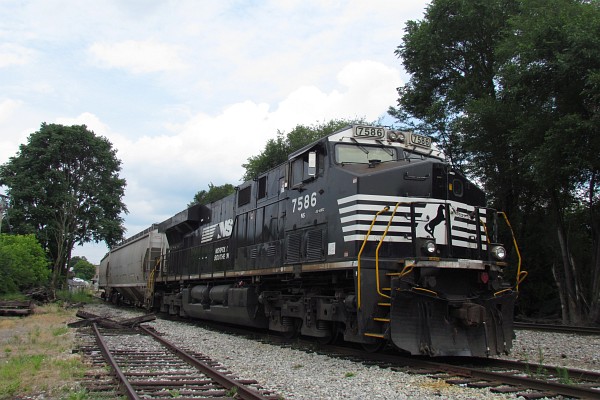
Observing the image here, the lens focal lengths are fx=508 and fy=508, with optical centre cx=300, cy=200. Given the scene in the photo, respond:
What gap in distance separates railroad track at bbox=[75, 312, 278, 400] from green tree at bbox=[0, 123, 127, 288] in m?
27.0

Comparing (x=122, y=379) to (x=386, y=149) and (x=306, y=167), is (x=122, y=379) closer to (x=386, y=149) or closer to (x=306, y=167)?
(x=306, y=167)

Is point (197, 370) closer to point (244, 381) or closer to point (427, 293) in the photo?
point (244, 381)

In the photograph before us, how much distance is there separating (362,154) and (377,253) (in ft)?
7.41

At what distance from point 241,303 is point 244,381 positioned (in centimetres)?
536

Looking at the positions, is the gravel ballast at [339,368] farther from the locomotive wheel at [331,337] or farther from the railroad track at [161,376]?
the locomotive wheel at [331,337]

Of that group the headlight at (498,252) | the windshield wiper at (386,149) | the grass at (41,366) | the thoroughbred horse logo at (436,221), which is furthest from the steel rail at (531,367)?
the grass at (41,366)

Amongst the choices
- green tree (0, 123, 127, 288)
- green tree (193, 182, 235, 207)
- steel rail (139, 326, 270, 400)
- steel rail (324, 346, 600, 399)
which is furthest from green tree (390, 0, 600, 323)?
green tree (193, 182, 235, 207)

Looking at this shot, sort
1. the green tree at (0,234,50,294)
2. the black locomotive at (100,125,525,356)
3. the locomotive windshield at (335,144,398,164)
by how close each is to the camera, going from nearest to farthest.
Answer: the black locomotive at (100,125,525,356)
the locomotive windshield at (335,144,398,164)
the green tree at (0,234,50,294)

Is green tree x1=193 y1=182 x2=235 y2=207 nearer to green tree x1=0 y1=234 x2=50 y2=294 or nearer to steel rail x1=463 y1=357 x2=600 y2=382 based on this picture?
green tree x1=0 y1=234 x2=50 y2=294

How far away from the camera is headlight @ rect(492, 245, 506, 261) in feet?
26.4

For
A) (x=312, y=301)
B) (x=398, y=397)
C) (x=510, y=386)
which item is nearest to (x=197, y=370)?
(x=312, y=301)

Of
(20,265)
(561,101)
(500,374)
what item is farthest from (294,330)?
(20,265)

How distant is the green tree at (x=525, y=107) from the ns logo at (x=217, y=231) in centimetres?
941

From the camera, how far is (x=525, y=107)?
17.1 metres
